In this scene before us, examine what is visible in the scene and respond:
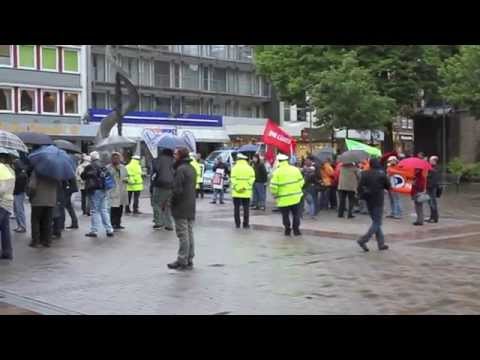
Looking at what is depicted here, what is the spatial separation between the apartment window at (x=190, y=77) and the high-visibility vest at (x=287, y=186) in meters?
48.4

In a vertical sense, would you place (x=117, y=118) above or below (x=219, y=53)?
below

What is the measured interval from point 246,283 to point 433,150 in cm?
3709

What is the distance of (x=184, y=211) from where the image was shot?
1081 centimetres

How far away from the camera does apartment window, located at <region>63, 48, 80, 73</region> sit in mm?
51562

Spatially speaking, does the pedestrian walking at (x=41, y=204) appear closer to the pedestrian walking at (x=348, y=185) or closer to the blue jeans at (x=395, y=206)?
the pedestrian walking at (x=348, y=185)

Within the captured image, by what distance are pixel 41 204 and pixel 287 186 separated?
4.98 metres

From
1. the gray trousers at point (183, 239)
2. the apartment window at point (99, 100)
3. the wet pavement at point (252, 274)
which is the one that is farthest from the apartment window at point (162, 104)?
the gray trousers at point (183, 239)

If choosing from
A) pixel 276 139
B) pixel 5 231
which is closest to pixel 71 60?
pixel 276 139

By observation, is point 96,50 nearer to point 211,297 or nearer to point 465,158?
point 465,158

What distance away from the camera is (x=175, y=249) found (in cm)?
1306

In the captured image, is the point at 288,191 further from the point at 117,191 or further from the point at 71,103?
the point at 71,103

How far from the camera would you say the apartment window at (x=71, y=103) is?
170 ft

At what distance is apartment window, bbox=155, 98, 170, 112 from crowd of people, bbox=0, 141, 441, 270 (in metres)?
40.1
